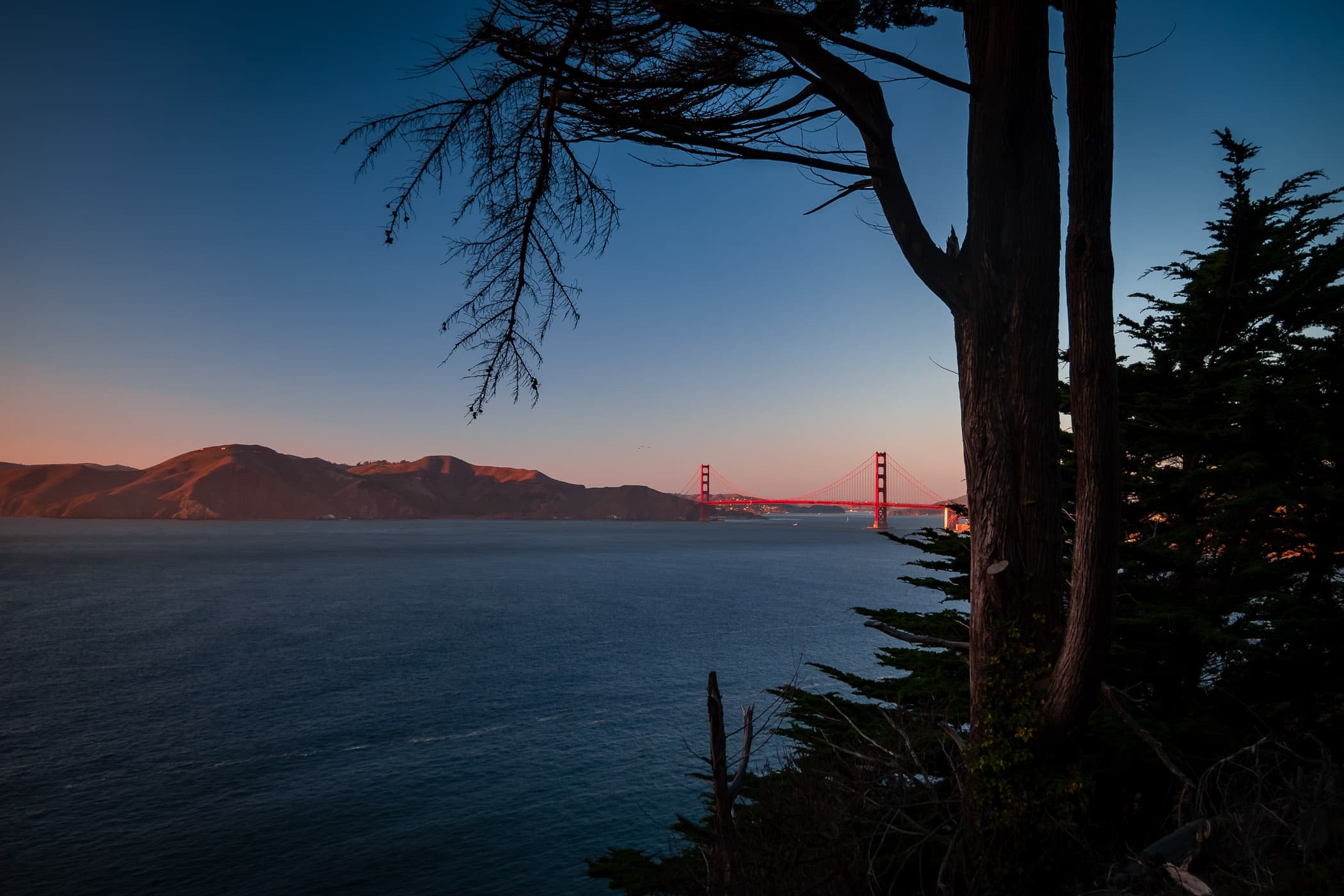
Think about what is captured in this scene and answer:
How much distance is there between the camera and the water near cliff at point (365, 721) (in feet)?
50.6

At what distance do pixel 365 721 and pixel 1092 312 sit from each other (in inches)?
1000

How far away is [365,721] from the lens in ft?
78.5

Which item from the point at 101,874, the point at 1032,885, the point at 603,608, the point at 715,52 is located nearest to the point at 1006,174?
the point at 715,52

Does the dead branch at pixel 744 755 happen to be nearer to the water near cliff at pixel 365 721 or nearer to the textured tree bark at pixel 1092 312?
the textured tree bark at pixel 1092 312

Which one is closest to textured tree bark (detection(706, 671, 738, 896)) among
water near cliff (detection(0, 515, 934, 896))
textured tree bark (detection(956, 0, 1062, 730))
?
textured tree bark (detection(956, 0, 1062, 730))

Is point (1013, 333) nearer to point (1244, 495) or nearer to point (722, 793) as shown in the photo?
point (722, 793)

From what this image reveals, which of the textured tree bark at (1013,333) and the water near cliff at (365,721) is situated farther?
the water near cliff at (365,721)

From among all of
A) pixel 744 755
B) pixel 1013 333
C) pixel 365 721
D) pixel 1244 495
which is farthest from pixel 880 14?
pixel 365 721

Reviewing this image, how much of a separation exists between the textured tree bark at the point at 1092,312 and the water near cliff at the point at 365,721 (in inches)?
551

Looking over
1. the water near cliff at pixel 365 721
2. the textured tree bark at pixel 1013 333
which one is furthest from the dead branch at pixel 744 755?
the water near cliff at pixel 365 721

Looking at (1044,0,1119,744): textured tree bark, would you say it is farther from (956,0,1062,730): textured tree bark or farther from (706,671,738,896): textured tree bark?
(706,671,738,896): textured tree bark

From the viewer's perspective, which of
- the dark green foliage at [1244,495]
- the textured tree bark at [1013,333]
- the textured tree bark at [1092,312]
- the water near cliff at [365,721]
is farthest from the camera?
the water near cliff at [365,721]

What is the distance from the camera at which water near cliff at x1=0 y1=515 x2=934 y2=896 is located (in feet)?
50.6

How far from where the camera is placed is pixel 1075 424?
315 centimetres
